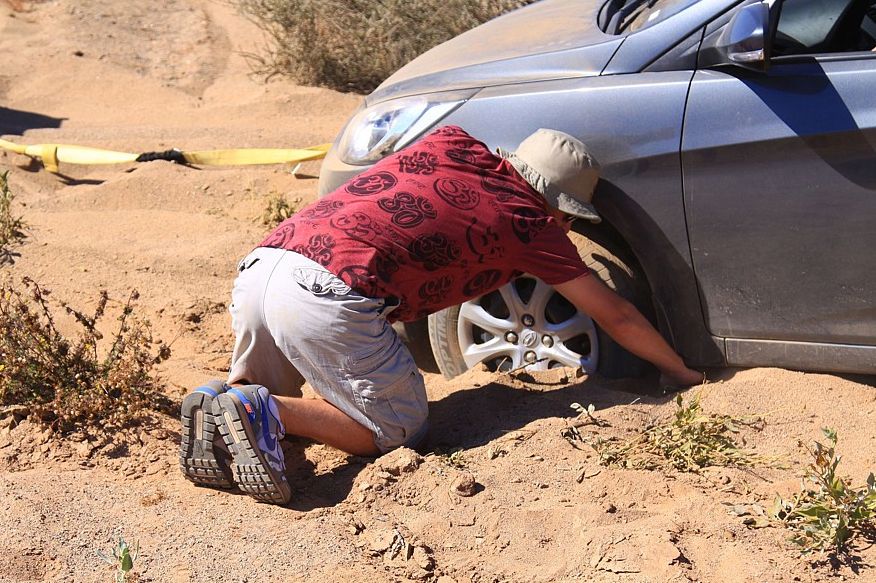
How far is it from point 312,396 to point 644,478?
4.90ft

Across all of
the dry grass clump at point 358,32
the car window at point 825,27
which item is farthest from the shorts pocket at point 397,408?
the dry grass clump at point 358,32

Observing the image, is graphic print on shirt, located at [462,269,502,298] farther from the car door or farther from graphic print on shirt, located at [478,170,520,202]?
the car door

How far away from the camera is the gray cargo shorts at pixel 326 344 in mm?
3385

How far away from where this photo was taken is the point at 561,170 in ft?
11.6

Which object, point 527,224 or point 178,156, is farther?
point 178,156

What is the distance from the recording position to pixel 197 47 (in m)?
11.0

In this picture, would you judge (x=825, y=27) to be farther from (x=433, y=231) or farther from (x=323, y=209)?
Answer: (x=323, y=209)

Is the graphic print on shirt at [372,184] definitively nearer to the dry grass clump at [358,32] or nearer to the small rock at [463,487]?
the small rock at [463,487]

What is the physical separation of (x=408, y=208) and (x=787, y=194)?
1251mm

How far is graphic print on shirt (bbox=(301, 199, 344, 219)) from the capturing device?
11.5 ft

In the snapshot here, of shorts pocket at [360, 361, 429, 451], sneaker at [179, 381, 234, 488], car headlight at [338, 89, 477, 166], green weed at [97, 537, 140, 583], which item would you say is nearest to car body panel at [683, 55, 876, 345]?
car headlight at [338, 89, 477, 166]

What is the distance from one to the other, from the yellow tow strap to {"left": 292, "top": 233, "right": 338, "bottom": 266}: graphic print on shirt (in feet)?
11.6

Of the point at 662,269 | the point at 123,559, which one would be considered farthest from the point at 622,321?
the point at 123,559

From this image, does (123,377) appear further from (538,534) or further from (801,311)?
(801,311)
